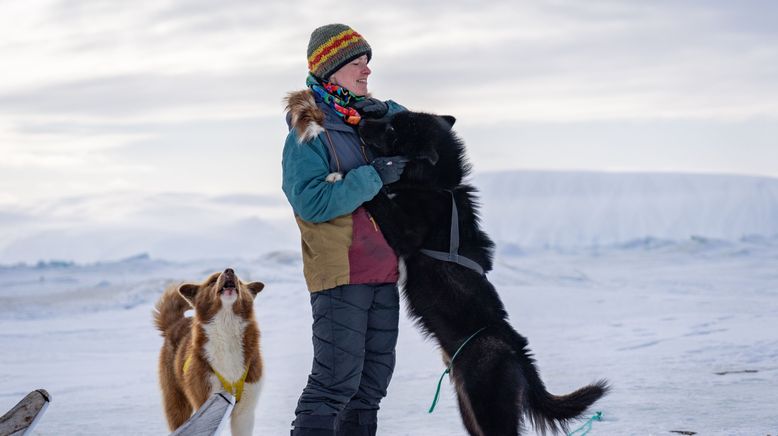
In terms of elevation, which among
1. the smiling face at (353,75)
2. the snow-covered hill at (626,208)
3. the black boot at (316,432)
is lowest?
the snow-covered hill at (626,208)

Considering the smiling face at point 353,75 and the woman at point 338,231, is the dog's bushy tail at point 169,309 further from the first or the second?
the smiling face at point 353,75

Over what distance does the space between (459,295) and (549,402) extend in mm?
571

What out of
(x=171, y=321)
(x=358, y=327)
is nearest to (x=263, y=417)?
(x=171, y=321)

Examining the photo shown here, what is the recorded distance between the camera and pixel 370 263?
3055 mm

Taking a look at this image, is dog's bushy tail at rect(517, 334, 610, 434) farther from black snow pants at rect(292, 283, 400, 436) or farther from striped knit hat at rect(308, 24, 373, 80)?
striped knit hat at rect(308, 24, 373, 80)

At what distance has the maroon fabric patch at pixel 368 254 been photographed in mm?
3029

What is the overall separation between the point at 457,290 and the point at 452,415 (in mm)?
1868

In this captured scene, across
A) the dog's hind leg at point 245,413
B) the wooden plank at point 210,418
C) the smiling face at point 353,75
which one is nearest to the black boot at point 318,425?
the wooden plank at point 210,418

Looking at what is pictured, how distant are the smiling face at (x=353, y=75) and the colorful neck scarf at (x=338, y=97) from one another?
0.07ft

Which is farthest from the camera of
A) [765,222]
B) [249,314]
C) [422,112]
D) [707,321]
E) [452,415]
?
[765,222]

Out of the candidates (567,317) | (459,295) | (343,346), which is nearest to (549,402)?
(459,295)

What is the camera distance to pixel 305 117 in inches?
118

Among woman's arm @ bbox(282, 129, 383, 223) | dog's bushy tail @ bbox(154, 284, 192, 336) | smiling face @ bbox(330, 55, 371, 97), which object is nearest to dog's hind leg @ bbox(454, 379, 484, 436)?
woman's arm @ bbox(282, 129, 383, 223)

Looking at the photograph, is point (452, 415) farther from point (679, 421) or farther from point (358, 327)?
point (358, 327)
